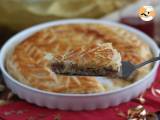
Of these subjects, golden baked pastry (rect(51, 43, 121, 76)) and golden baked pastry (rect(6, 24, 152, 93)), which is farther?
golden baked pastry (rect(6, 24, 152, 93))

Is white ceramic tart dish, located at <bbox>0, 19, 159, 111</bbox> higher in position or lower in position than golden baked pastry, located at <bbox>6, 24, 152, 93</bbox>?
lower

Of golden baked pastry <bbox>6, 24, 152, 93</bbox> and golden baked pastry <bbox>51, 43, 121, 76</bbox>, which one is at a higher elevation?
golden baked pastry <bbox>51, 43, 121, 76</bbox>

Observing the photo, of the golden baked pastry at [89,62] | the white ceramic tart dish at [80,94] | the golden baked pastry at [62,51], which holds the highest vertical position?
the golden baked pastry at [89,62]

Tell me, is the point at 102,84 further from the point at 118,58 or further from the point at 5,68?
the point at 5,68

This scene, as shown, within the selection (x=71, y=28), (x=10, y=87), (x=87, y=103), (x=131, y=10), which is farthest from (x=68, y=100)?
(x=131, y=10)

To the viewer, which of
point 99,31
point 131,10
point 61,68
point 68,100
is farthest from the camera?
point 131,10

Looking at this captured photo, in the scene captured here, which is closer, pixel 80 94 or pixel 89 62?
pixel 89 62

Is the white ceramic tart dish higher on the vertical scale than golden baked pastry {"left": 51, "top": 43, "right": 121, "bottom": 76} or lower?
lower

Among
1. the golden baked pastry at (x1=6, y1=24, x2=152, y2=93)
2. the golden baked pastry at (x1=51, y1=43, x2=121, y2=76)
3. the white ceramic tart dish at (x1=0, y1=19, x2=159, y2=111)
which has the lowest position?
the white ceramic tart dish at (x1=0, y1=19, x2=159, y2=111)
